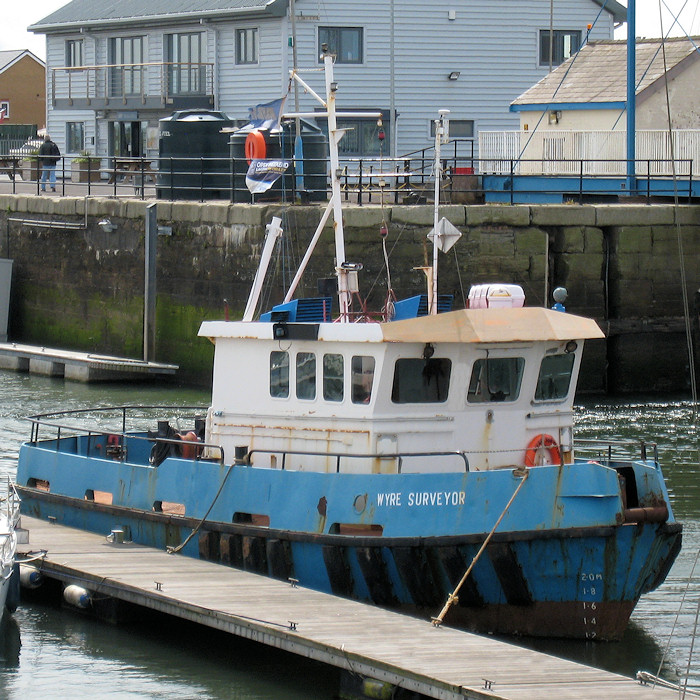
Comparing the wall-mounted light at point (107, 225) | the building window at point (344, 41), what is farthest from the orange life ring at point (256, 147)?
the building window at point (344, 41)

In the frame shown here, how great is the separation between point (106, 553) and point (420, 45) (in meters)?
25.4

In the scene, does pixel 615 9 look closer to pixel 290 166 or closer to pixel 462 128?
pixel 462 128

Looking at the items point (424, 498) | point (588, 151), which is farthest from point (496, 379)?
point (588, 151)

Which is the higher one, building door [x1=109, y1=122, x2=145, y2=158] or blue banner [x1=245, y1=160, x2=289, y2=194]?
building door [x1=109, y1=122, x2=145, y2=158]

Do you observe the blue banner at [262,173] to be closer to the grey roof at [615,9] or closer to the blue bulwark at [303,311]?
the blue bulwark at [303,311]

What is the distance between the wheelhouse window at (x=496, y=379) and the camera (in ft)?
38.6

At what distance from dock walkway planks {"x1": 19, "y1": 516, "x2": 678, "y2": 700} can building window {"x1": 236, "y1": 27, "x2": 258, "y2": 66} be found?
24.4 meters

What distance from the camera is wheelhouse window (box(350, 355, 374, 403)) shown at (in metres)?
11.7

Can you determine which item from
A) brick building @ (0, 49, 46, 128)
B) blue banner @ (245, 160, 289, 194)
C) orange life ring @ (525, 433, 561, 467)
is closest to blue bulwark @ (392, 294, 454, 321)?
orange life ring @ (525, 433, 561, 467)

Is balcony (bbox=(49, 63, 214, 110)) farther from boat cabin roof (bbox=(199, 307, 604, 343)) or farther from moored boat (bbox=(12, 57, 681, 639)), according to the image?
boat cabin roof (bbox=(199, 307, 604, 343))

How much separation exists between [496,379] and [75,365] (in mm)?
14080

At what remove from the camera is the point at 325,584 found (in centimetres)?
1178

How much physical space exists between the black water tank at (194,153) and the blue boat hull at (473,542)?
1397cm

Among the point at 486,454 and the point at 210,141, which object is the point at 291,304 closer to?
the point at 486,454
